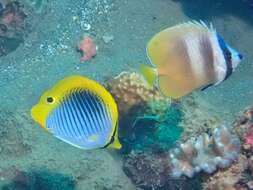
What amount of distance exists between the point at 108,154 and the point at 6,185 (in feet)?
4.88

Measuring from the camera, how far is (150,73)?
3.17 m

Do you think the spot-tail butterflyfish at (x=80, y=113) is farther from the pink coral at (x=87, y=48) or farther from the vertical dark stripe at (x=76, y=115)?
the pink coral at (x=87, y=48)

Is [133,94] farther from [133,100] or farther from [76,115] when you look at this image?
[76,115]

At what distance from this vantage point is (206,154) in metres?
4.11

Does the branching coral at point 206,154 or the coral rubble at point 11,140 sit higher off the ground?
the branching coral at point 206,154

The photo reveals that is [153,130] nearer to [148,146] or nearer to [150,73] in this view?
[148,146]

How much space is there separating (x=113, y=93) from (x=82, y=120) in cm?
275

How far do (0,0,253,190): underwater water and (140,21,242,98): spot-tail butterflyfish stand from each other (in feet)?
3.65

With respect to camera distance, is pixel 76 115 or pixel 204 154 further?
pixel 204 154

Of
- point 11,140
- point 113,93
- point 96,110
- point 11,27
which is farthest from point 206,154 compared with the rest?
point 11,27

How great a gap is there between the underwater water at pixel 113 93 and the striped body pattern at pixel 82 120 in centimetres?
148

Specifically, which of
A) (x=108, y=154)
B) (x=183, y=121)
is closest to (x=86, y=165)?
(x=108, y=154)

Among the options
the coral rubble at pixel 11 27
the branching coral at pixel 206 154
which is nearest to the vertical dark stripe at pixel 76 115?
the branching coral at pixel 206 154

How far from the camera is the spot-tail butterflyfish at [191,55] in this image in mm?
3129
